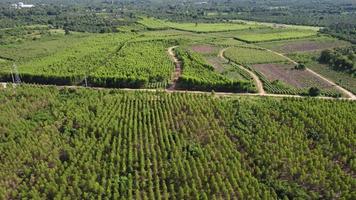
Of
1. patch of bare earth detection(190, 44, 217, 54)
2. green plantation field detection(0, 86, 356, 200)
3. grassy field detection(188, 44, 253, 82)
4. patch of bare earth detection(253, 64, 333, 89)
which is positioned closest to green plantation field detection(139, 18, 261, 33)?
patch of bare earth detection(190, 44, 217, 54)

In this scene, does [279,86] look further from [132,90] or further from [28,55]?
[28,55]

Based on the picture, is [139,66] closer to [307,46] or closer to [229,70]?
[229,70]

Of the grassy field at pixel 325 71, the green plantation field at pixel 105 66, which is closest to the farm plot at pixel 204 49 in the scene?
the green plantation field at pixel 105 66

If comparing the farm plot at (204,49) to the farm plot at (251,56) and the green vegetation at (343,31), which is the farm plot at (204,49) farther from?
the green vegetation at (343,31)

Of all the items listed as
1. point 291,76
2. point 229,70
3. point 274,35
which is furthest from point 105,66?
point 274,35

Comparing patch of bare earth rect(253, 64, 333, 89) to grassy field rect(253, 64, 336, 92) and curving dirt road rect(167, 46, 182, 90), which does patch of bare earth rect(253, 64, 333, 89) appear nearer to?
grassy field rect(253, 64, 336, 92)

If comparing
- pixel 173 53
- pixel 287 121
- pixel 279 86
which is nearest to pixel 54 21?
pixel 173 53
